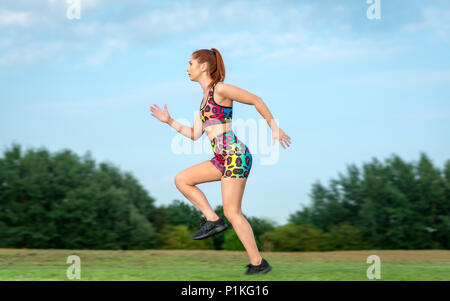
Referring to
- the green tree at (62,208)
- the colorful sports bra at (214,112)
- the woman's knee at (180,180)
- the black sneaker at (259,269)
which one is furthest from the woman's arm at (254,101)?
the green tree at (62,208)

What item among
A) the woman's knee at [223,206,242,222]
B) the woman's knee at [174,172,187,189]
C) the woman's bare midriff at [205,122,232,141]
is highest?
the woman's bare midriff at [205,122,232,141]

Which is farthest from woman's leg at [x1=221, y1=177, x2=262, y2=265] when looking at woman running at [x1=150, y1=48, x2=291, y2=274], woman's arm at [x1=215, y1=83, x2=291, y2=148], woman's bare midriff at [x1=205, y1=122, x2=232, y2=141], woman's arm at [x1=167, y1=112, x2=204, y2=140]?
woman's arm at [x1=167, y1=112, x2=204, y2=140]

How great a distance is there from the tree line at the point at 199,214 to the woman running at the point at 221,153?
1109 centimetres

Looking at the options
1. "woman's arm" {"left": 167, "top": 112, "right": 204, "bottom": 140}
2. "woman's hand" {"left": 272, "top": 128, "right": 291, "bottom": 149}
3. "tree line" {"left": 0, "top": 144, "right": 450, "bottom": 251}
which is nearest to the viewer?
"woman's hand" {"left": 272, "top": 128, "right": 291, "bottom": 149}

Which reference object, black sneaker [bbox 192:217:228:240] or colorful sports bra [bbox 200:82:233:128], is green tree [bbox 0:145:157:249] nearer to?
black sneaker [bbox 192:217:228:240]

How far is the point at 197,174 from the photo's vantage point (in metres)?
6.30

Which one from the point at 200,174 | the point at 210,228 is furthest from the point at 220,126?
the point at 210,228

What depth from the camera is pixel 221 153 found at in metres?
6.10

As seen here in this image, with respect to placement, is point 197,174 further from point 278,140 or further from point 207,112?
point 278,140

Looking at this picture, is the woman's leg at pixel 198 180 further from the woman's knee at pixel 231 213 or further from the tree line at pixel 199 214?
the tree line at pixel 199 214

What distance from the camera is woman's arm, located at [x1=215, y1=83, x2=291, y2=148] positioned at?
5.71 m

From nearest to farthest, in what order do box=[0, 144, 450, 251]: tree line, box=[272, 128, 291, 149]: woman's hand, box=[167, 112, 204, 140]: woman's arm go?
box=[272, 128, 291, 149]: woman's hand, box=[167, 112, 204, 140]: woman's arm, box=[0, 144, 450, 251]: tree line

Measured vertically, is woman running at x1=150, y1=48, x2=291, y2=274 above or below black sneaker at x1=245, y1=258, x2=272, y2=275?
above
